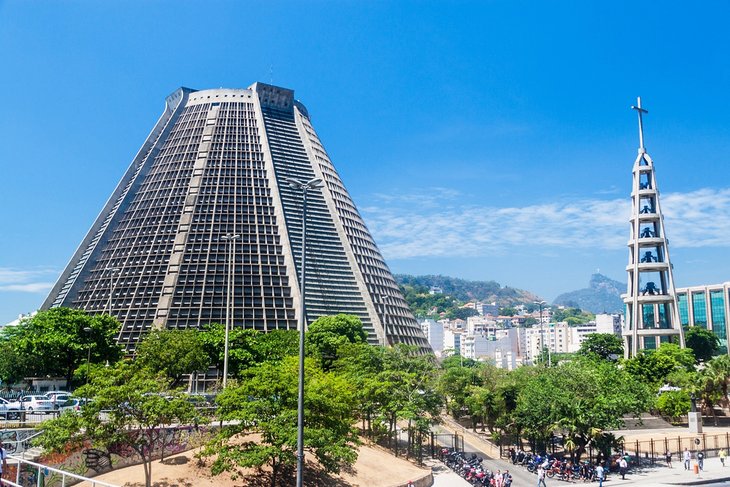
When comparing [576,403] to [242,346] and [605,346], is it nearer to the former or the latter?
[242,346]

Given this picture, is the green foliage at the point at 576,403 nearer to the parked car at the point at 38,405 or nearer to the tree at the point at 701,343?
the parked car at the point at 38,405

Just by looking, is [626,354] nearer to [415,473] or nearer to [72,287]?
[415,473]

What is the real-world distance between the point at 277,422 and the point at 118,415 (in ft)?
26.9

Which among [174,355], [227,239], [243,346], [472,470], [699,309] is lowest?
[472,470]

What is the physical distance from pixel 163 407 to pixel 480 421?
132 feet

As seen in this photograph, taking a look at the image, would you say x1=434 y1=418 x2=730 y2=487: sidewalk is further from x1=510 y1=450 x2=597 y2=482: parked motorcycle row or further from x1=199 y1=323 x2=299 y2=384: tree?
x1=199 y1=323 x2=299 y2=384: tree

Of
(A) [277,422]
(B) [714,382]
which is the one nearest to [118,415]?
(A) [277,422]

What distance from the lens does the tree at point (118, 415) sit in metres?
32.3

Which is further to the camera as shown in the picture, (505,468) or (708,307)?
(708,307)

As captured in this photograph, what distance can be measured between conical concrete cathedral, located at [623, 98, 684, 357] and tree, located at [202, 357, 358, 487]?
219 ft

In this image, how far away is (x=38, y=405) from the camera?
1750 inches

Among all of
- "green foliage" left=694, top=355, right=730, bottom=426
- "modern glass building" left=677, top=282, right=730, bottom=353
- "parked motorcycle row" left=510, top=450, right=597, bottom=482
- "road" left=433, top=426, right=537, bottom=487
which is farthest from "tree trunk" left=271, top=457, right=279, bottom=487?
"modern glass building" left=677, top=282, right=730, bottom=353

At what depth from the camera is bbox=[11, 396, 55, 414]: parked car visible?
4025cm

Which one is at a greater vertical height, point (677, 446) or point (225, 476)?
point (225, 476)
